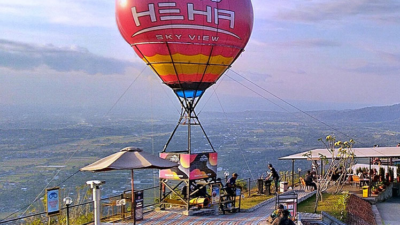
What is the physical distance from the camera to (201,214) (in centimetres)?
1923

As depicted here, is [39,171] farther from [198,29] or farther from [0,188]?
[198,29]

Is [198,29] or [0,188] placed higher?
[198,29]

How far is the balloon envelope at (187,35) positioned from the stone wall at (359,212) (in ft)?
25.6

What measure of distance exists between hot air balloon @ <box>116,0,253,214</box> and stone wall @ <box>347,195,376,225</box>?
5770mm

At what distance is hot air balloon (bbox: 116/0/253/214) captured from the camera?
19531mm

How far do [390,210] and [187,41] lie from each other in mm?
13343

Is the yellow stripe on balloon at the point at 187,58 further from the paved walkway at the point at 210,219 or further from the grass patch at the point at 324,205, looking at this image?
the grass patch at the point at 324,205

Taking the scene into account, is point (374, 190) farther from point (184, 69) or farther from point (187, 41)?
point (187, 41)

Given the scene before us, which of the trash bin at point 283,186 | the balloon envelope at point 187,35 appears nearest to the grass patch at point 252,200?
the trash bin at point 283,186

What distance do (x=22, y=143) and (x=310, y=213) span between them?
2726 inches

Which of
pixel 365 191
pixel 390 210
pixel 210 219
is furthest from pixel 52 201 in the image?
pixel 365 191

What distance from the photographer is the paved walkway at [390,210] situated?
75.1ft

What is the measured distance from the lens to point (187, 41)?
1980 centimetres

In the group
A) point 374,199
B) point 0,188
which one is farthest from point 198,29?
point 0,188
